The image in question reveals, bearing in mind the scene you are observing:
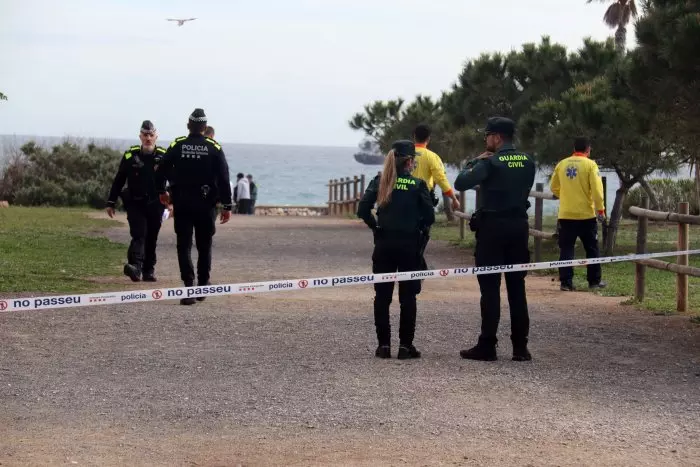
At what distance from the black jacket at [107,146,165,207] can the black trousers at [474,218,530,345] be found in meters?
5.80

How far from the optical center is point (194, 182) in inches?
475

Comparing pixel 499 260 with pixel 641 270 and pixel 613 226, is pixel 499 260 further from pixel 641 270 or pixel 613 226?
pixel 613 226

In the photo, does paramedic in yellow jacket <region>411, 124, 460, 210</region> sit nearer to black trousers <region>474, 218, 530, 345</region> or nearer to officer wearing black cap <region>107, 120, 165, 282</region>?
officer wearing black cap <region>107, 120, 165, 282</region>

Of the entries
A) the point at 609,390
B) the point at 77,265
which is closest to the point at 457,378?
the point at 609,390

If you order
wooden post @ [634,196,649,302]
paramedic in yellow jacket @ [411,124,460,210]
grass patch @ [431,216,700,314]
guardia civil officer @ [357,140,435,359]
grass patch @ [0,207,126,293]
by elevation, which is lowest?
grass patch @ [431,216,700,314]

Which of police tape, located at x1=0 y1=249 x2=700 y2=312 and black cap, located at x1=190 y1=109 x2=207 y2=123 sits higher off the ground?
black cap, located at x1=190 y1=109 x2=207 y2=123

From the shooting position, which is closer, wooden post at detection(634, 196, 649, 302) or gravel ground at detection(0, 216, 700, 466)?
gravel ground at detection(0, 216, 700, 466)

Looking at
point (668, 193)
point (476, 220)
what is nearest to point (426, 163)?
point (476, 220)

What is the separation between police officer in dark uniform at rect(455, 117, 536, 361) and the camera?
30.3ft

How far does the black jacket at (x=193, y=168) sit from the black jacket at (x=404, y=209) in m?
3.20

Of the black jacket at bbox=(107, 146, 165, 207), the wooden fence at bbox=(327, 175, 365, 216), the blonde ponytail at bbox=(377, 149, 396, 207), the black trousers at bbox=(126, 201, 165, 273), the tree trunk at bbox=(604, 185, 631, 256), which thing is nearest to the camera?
the blonde ponytail at bbox=(377, 149, 396, 207)

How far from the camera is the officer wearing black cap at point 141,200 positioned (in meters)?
14.2

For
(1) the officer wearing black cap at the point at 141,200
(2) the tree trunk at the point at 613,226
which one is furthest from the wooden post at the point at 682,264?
(2) the tree trunk at the point at 613,226

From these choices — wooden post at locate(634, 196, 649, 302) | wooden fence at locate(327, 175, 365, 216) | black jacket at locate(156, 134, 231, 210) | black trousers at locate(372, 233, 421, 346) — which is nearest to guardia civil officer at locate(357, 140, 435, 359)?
black trousers at locate(372, 233, 421, 346)
